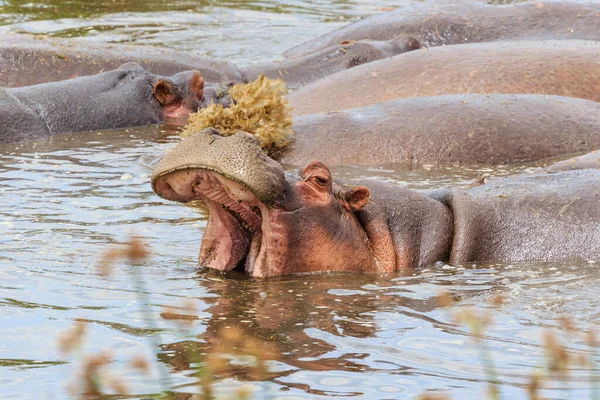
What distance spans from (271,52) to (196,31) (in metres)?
1.69

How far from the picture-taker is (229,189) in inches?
204

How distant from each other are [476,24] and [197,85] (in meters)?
3.40

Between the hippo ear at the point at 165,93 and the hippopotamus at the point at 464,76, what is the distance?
4.64ft

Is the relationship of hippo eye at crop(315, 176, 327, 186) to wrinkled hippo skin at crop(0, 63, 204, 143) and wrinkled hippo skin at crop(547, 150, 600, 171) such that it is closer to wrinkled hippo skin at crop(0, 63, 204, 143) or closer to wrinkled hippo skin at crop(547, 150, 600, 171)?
wrinkled hippo skin at crop(547, 150, 600, 171)

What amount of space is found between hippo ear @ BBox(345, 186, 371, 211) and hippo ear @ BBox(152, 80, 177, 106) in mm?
5628

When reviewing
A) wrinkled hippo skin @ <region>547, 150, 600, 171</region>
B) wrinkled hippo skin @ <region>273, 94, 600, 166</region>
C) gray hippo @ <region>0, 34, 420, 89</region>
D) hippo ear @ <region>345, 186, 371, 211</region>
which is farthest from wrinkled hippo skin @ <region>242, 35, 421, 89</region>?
hippo ear @ <region>345, 186, 371, 211</region>

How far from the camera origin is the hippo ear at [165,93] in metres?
11.0

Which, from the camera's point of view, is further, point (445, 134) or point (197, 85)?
point (197, 85)

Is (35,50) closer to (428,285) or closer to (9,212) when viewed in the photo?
(9,212)

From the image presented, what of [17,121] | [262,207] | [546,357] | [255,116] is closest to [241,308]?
[262,207]

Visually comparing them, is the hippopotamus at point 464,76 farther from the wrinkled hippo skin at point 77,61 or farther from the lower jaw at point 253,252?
the lower jaw at point 253,252

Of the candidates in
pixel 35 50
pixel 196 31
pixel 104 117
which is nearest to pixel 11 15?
pixel 196 31

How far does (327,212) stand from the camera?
17.8 feet

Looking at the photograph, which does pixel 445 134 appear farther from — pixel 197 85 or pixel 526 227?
pixel 197 85
